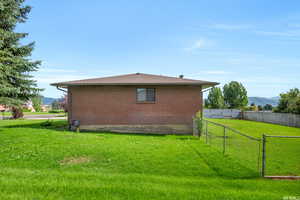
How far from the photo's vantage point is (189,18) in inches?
484

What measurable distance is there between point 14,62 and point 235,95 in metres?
47.3

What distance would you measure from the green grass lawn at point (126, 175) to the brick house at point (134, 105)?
5322 mm

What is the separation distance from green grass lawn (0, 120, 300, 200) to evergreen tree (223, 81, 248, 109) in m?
44.0

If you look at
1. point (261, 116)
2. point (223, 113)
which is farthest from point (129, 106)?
point (223, 113)

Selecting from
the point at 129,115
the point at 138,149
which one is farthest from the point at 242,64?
the point at 138,149

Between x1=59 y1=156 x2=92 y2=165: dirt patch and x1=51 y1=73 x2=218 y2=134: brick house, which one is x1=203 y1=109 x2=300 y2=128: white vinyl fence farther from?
x1=59 y1=156 x2=92 y2=165: dirt patch

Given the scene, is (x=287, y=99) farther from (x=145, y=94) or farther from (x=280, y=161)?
(x=280, y=161)

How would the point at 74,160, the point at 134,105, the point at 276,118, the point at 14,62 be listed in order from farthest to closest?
the point at 276,118, the point at 134,105, the point at 14,62, the point at 74,160

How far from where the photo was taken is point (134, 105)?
1273cm

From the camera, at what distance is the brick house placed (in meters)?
12.6

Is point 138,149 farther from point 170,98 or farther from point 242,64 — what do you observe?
point 242,64

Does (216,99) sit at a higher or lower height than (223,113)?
higher

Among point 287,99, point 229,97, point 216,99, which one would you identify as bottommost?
point 287,99

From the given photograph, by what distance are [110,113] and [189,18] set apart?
8.35m
